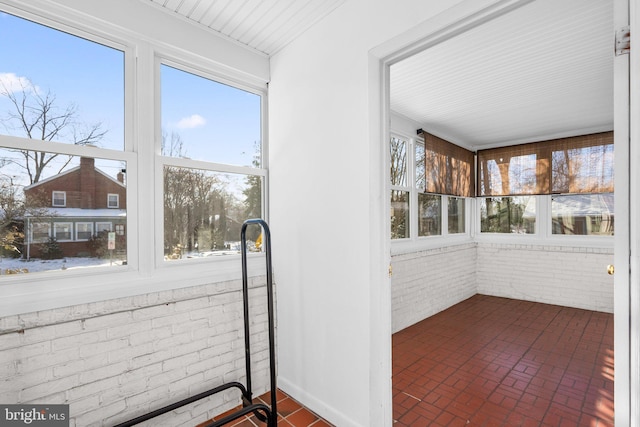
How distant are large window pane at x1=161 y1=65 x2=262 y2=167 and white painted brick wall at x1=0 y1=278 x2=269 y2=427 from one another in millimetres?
1037

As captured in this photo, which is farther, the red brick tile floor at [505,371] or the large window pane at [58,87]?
the red brick tile floor at [505,371]

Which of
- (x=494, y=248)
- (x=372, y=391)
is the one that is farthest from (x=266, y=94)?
(x=494, y=248)

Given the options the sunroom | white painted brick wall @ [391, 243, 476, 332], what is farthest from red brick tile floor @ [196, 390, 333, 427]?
white painted brick wall @ [391, 243, 476, 332]

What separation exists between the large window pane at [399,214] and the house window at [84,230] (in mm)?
3207

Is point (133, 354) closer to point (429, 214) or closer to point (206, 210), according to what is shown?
point (206, 210)

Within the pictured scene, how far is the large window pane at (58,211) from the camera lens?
1.66 meters

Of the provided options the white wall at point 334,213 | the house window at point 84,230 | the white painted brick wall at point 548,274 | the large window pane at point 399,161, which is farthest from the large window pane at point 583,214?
the house window at point 84,230

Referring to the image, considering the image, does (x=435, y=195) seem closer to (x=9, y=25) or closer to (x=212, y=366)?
(x=212, y=366)

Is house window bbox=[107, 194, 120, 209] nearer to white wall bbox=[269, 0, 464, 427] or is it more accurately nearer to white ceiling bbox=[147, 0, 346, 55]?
white wall bbox=[269, 0, 464, 427]

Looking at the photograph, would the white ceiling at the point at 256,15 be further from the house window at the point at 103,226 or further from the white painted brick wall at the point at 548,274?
→ the white painted brick wall at the point at 548,274

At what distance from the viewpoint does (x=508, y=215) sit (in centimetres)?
561

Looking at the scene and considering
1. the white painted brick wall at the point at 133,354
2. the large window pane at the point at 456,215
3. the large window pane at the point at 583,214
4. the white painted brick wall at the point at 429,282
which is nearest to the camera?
the white painted brick wall at the point at 133,354

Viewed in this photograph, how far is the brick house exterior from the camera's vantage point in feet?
5.64

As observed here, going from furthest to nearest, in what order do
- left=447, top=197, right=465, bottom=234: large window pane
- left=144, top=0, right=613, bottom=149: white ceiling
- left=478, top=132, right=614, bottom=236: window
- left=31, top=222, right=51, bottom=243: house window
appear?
left=447, top=197, right=465, bottom=234: large window pane
left=478, top=132, right=614, bottom=236: window
left=144, top=0, right=613, bottom=149: white ceiling
left=31, top=222, right=51, bottom=243: house window
